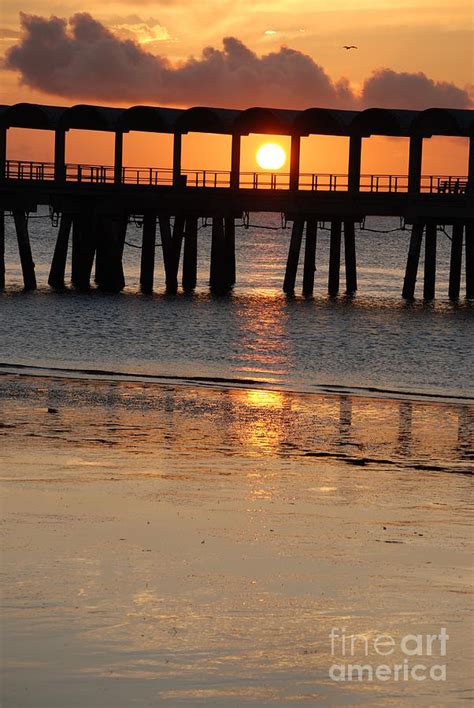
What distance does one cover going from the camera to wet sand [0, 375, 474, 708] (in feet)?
27.5

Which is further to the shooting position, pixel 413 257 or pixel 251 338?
pixel 413 257

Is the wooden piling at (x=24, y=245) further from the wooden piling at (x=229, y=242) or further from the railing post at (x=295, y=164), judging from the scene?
the railing post at (x=295, y=164)

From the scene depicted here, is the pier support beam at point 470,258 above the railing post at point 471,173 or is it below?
below

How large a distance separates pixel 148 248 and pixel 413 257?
452 inches

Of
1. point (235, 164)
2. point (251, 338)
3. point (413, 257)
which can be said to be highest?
point (235, 164)

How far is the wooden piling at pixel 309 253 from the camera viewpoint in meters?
54.3

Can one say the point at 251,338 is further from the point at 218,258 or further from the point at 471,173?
the point at 218,258

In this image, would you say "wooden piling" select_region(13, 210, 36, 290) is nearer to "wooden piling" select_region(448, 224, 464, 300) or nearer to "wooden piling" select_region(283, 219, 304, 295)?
"wooden piling" select_region(283, 219, 304, 295)

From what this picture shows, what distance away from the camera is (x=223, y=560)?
36.5 feet

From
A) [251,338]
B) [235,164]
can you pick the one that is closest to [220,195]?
[235,164]

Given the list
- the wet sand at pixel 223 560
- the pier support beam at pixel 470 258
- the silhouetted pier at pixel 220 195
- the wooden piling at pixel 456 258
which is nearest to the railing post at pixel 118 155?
the silhouetted pier at pixel 220 195

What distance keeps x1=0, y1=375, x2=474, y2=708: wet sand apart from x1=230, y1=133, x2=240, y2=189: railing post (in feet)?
105

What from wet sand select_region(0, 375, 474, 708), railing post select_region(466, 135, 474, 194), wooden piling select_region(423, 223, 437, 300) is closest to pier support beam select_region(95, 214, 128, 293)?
wooden piling select_region(423, 223, 437, 300)

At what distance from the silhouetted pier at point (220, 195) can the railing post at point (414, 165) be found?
51mm
